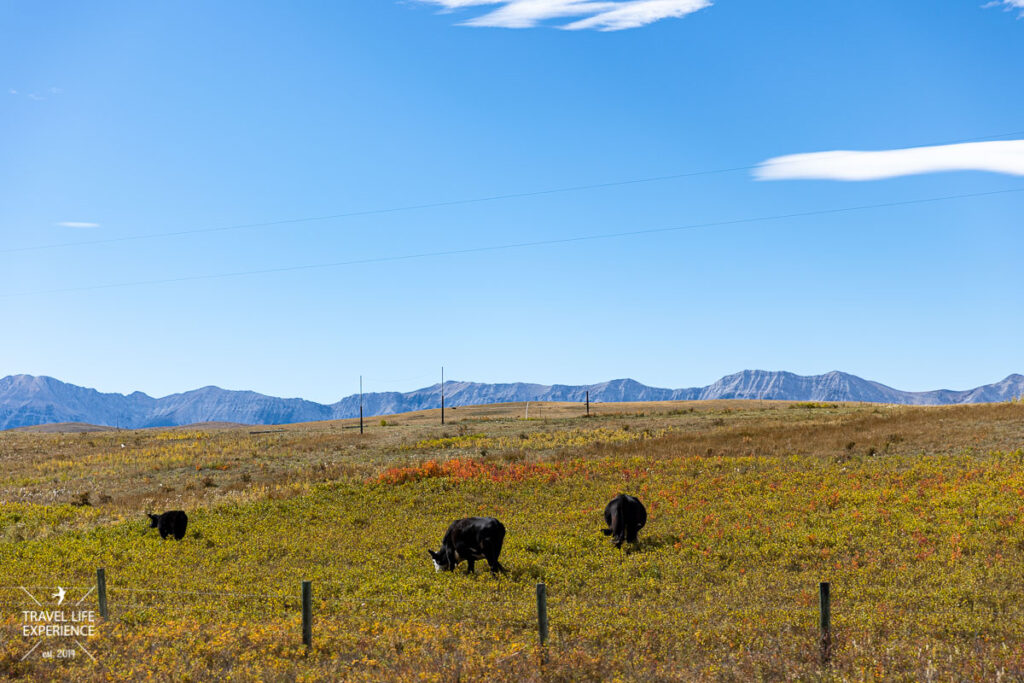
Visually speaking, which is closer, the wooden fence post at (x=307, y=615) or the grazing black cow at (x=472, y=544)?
the wooden fence post at (x=307, y=615)

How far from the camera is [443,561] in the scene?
72.8 ft

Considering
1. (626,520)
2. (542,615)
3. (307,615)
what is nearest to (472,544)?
(626,520)

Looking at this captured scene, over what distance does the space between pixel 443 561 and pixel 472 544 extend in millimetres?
1156

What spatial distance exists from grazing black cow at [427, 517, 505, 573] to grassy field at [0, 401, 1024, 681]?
0.53m

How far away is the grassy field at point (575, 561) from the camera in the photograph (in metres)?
13.1

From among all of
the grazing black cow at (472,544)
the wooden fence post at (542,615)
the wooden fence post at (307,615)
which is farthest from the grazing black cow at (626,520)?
the wooden fence post at (307,615)

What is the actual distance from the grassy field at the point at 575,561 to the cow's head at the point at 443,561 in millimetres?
410

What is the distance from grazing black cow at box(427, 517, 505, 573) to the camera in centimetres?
2145

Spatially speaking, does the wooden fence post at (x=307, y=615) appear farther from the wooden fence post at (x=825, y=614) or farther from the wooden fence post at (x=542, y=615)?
the wooden fence post at (x=825, y=614)

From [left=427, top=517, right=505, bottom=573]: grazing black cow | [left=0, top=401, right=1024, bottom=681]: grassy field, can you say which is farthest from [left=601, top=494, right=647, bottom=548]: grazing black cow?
[left=427, top=517, right=505, bottom=573]: grazing black cow

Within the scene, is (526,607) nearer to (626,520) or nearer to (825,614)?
(825,614)

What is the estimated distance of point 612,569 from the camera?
2127 cm

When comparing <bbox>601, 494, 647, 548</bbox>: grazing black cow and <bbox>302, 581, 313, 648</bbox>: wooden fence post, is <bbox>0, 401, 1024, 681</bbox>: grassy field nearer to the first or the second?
<bbox>302, 581, 313, 648</bbox>: wooden fence post

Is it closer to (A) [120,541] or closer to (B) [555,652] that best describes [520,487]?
(A) [120,541]
